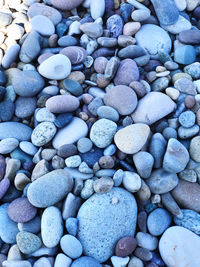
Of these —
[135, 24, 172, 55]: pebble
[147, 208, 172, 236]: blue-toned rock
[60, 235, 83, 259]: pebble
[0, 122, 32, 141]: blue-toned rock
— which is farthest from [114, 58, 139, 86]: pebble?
[60, 235, 83, 259]: pebble

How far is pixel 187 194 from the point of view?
100cm

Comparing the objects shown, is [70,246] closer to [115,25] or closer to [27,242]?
[27,242]

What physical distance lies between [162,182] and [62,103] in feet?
1.61

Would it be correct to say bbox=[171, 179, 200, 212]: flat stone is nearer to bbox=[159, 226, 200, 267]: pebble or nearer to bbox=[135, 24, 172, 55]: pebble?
bbox=[159, 226, 200, 267]: pebble

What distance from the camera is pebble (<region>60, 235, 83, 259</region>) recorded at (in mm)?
862

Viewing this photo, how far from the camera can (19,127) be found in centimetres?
110

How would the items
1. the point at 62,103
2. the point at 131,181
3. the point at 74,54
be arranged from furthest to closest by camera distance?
the point at 74,54 → the point at 62,103 → the point at 131,181

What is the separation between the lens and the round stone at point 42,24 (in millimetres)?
1288

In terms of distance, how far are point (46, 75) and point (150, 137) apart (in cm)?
52

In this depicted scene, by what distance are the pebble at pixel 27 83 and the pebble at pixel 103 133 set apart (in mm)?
321

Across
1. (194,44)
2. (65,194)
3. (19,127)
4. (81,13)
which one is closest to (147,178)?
(65,194)

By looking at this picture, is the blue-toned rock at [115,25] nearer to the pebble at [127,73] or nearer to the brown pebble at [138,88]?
the pebble at [127,73]

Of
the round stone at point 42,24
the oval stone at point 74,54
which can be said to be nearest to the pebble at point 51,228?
the oval stone at point 74,54

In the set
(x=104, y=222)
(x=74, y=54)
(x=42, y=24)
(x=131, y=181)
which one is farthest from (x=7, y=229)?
(x=42, y=24)
